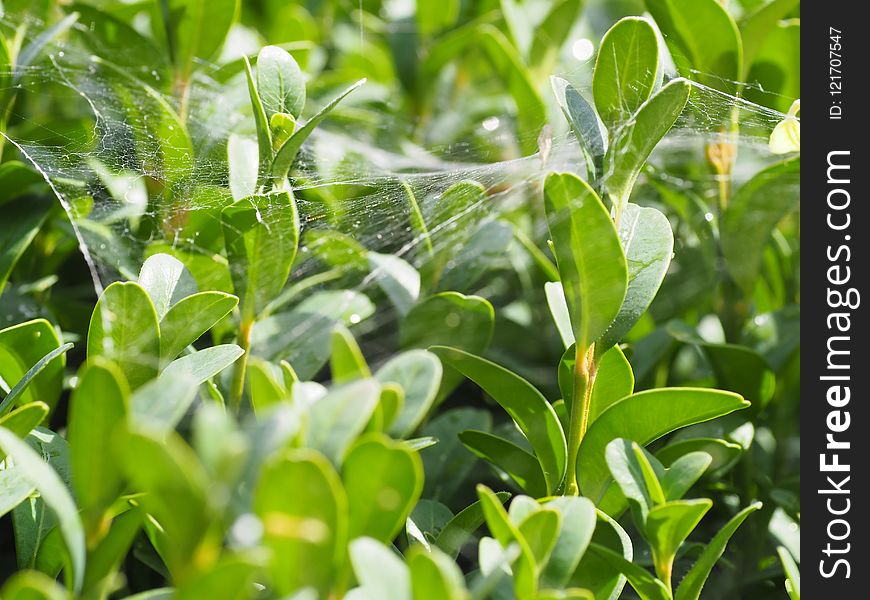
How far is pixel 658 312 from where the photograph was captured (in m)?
1.46

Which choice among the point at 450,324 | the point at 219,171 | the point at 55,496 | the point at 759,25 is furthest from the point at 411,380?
the point at 759,25

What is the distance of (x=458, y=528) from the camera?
0.85 m

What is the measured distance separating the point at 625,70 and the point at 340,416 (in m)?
0.50

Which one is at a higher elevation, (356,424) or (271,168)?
(271,168)

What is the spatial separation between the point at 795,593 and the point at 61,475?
0.74 m

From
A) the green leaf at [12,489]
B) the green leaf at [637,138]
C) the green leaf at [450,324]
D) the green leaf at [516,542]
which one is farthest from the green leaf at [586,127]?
the green leaf at [12,489]

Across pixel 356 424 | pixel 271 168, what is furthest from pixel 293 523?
pixel 271 168

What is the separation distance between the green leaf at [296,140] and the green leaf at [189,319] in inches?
6.8

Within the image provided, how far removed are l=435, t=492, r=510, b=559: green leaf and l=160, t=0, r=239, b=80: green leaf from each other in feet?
3.13

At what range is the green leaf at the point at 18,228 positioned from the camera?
112 cm

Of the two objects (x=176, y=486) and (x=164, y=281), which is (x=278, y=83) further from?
(x=176, y=486)

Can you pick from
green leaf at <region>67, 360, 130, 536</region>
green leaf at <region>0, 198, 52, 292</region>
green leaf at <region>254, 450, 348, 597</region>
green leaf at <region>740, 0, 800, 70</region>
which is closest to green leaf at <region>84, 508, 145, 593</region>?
green leaf at <region>67, 360, 130, 536</region>
